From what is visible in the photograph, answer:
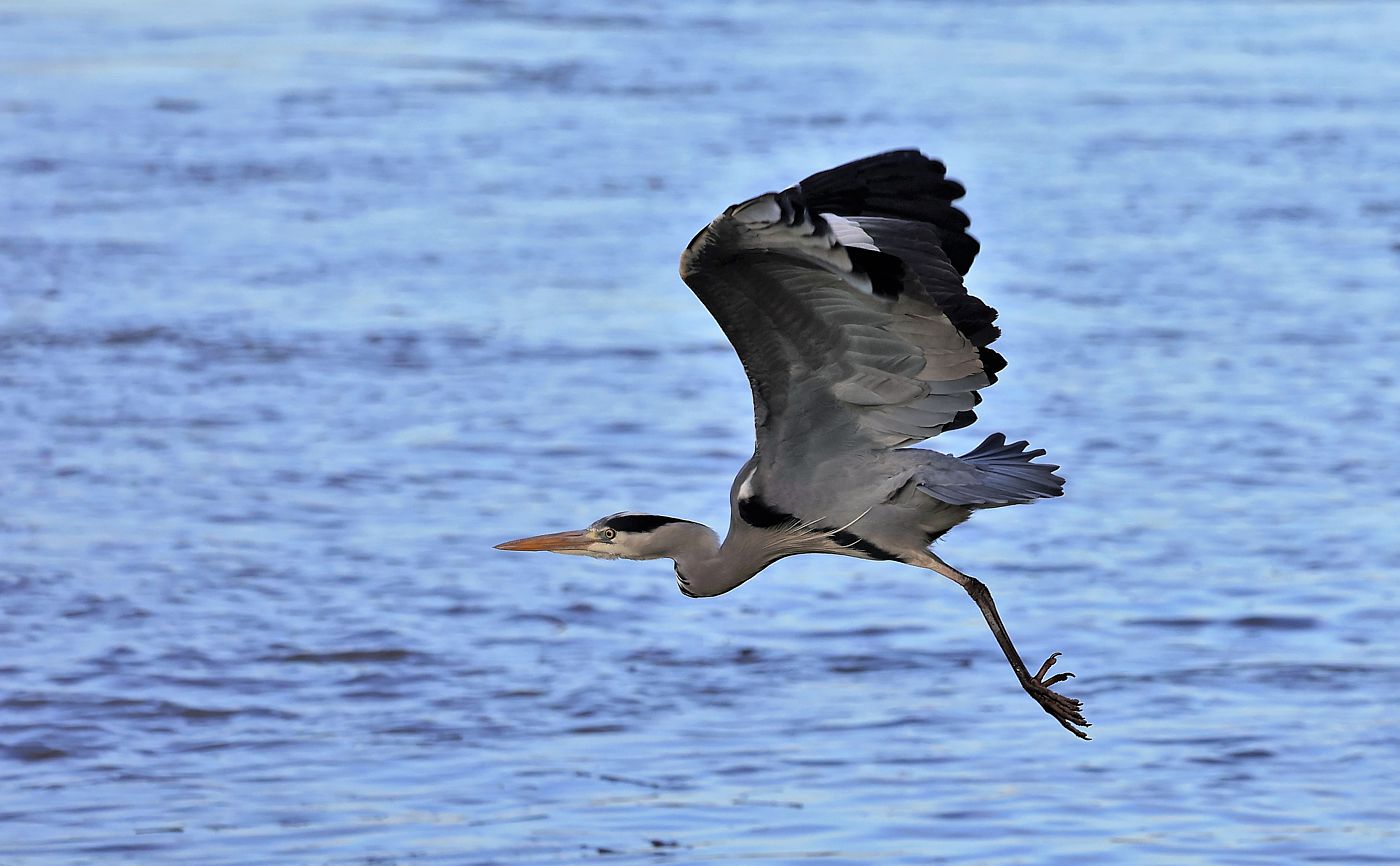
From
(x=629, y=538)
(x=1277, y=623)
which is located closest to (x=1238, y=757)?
(x=1277, y=623)

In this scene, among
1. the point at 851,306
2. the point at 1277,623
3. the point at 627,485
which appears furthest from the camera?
the point at 627,485

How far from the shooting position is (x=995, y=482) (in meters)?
5.92

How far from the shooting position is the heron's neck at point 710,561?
6.22 m

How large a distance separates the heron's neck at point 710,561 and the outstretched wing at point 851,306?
11.4 inches

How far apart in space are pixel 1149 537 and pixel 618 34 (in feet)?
46.9

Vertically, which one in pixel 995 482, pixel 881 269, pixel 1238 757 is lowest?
pixel 1238 757

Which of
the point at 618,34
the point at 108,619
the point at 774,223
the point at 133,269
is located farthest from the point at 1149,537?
the point at 618,34

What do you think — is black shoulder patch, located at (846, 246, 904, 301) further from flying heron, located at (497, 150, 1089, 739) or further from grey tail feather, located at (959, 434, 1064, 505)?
grey tail feather, located at (959, 434, 1064, 505)

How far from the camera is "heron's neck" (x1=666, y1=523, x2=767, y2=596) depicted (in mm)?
6219

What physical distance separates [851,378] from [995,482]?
468mm

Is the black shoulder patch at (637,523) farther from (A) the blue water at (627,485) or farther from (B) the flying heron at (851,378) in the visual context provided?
(A) the blue water at (627,485)

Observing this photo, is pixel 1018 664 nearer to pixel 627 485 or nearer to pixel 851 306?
pixel 851 306

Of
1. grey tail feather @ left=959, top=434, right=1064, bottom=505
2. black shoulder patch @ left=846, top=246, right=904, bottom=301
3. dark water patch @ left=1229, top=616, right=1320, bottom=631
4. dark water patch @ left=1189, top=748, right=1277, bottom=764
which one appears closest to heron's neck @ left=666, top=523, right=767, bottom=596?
grey tail feather @ left=959, top=434, right=1064, bottom=505

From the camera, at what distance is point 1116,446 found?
11.7m
